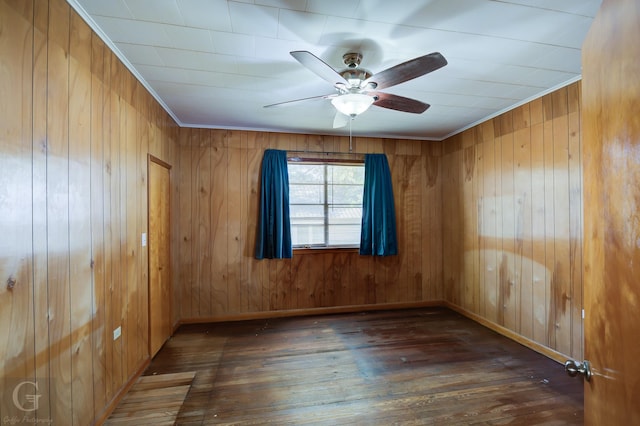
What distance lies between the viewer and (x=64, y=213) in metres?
1.47

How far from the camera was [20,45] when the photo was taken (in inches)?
47.4

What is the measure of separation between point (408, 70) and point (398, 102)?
1.76 feet

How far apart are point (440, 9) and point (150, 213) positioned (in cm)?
288

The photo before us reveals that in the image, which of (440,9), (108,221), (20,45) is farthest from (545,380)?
(20,45)

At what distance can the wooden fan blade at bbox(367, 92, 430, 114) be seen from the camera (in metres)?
2.10

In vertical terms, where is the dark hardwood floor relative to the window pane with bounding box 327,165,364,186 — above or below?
below

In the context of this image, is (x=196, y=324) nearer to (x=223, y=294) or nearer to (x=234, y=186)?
(x=223, y=294)

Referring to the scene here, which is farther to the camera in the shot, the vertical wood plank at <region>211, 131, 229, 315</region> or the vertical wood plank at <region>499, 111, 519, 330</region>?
the vertical wood plank at <region>211, 131, 229, 315</region>

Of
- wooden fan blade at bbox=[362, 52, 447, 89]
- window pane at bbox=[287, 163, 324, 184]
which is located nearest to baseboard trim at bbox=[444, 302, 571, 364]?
window pane at bbox=[287, 163, 324, 184]

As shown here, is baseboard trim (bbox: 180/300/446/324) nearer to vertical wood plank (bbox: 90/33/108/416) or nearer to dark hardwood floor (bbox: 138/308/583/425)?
dark hardwood floor (bbox: 138/308/583/425)

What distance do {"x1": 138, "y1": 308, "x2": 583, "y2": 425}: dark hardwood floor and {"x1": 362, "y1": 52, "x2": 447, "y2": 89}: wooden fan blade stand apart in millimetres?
2298

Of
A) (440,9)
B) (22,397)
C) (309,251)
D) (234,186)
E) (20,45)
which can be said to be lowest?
(22,397)

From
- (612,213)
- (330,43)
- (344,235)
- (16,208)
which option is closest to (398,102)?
(330,43)

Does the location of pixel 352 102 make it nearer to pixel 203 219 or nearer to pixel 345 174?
pixel 345 174
